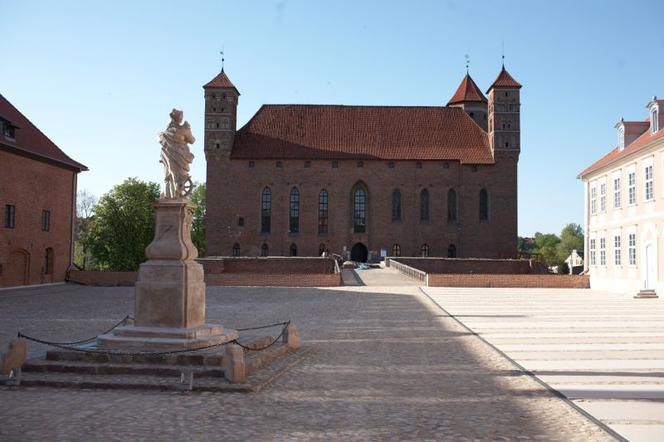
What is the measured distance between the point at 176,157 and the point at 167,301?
2.51 meters

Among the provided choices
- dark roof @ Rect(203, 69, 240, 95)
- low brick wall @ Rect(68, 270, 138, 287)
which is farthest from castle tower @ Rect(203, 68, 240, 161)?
low brick wall @ Rect(68, 270, 138, 287)

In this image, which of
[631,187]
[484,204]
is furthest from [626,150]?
[484,204]

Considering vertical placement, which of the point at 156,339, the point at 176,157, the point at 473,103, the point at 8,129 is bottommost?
the point at 156,339

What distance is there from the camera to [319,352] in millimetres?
12062

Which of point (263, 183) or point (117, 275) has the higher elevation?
point (263, 183)

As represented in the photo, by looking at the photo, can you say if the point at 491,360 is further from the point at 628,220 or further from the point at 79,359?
the point at 628,220

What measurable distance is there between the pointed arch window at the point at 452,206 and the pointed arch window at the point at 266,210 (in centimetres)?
1681

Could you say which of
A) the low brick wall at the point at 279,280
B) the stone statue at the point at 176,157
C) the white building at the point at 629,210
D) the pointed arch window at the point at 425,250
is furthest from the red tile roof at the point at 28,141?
the pointed arch window at the point at 425,250

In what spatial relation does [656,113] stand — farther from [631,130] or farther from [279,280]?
[279,280]

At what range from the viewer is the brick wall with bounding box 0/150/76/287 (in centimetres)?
3075

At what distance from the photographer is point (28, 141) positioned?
109ft

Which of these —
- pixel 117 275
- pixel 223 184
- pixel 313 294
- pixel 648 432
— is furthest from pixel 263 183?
pixel 648 432

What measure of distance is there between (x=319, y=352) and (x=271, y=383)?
2.96 meters

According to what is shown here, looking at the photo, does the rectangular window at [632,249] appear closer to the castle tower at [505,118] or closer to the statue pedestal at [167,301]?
the statue pedestal at [167,301]
